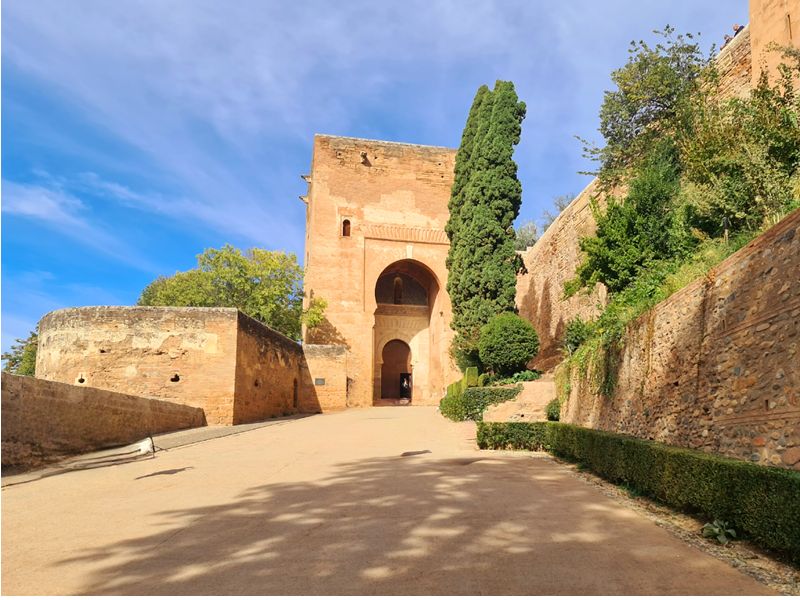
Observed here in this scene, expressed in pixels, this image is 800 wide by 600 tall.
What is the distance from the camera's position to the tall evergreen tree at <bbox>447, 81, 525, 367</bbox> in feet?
56.5

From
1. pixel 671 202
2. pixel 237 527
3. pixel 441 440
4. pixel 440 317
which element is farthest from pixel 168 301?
pixel 237 527

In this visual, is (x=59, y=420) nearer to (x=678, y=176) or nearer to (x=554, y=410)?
(x=554, y=410)

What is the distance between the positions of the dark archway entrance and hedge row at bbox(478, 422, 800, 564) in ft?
80.3

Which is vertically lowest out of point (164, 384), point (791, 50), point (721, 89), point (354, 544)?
point (354, 544)

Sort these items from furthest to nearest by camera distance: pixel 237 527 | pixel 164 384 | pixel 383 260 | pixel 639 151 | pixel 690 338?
pixel 383 260 → pixel 639 151 → pixel 164 384 → pixel 690 338 → pixel 237 527

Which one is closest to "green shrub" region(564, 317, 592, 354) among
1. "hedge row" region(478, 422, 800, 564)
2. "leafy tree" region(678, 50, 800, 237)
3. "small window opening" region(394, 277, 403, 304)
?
"leafy tree" region(678, 50, 800, 237)

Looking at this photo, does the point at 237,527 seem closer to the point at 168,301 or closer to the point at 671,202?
the point at 671,202

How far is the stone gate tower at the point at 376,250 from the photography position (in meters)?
25.5

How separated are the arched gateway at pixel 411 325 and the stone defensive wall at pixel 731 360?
19119mm

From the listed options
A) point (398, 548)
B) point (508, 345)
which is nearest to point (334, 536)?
Result: point (398, 548)

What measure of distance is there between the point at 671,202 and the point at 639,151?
3651mm

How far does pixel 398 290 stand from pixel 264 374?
48.9ft

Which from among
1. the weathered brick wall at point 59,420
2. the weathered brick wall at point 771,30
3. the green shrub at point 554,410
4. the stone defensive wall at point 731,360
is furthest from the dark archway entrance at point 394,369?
the stone defensive wall at point 731,360

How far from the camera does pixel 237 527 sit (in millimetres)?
4457
